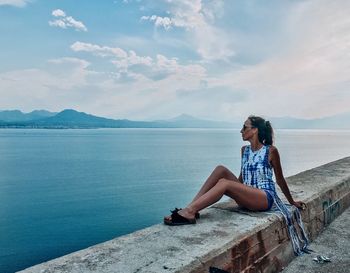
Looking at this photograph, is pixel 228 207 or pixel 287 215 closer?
pixel 287 215

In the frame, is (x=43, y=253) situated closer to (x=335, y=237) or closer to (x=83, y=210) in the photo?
(x=83, y=210)

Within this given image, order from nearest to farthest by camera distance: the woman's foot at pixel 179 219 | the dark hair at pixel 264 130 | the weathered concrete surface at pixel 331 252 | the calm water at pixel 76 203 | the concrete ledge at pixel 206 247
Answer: the concrete ledge at pixel 206 247 → the woman's foot at pixel 179 219 → the weathered concrete surface at pixel 331 252 → the dark hair at pixel 264 130 → the calm water at pixel 76 203

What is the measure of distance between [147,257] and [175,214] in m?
0.81

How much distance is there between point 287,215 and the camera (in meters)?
3.61

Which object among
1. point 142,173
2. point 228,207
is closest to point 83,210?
point 142,173

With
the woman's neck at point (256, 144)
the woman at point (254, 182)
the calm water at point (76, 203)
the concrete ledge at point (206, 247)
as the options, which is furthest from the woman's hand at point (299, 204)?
the calm water at point (76, 203)

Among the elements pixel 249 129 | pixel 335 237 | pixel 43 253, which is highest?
pixel 249 129

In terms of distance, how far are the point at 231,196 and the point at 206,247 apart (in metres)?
1.03

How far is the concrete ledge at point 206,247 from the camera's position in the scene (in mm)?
2328

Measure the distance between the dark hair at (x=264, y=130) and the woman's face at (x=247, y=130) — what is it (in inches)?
1.8

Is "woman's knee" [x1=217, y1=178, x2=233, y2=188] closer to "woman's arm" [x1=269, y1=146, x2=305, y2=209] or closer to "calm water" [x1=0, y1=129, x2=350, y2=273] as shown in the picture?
"woman's arm" [x1=269, y1=146, x2=305, y2=209]

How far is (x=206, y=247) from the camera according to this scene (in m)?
2.60

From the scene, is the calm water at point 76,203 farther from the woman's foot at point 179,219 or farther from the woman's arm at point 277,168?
the woman's arm at point 277,168

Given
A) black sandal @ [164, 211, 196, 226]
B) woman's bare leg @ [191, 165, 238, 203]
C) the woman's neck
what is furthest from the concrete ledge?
the woman's neck
